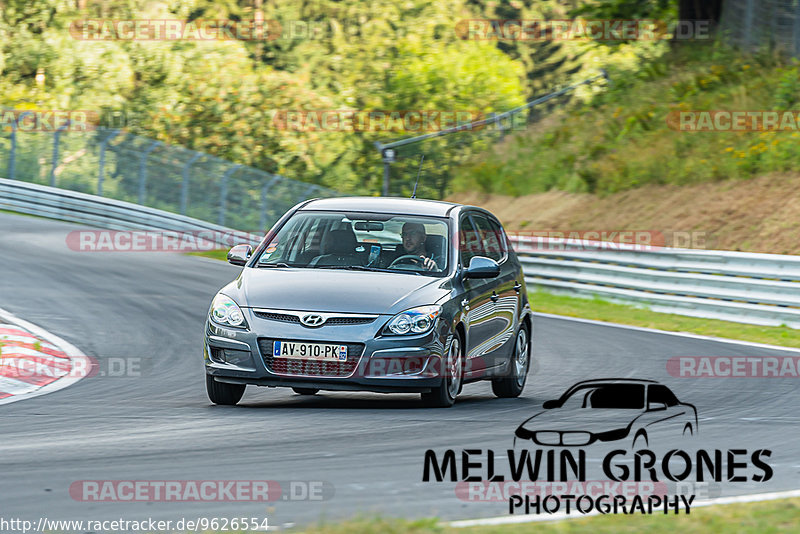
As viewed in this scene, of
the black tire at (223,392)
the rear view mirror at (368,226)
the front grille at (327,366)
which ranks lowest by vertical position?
the black tire at (223,392)

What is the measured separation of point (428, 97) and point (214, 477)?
49.3 metres

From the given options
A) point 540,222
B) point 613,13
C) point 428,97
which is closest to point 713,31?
point 613,13

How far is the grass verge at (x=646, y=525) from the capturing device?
5.43 m

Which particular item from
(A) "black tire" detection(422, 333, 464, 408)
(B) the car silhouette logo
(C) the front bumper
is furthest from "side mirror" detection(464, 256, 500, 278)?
(B) the car silhouette logo

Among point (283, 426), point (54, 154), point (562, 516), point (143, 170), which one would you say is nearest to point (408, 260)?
point (283, 426)

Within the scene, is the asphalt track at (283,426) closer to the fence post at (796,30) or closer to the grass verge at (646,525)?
the grass verge at (646,525)

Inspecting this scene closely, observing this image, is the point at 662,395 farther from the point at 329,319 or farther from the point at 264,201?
the point at 264,201

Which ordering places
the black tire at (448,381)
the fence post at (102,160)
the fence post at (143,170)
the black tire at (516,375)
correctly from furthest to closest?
the fence post at (143,170) → the fence post at (102,160) → the black tire at (516,375) → the black tire at (448,381)

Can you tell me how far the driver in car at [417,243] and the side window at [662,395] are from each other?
82.8 inches

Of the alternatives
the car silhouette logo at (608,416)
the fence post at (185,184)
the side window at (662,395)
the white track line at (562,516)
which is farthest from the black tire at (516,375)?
the fence post at (185,184)

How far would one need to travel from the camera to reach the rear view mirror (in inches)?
400

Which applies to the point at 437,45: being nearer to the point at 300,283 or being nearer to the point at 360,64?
the point at 360,64

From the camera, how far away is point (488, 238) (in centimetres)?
1134

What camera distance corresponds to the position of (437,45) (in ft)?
194
